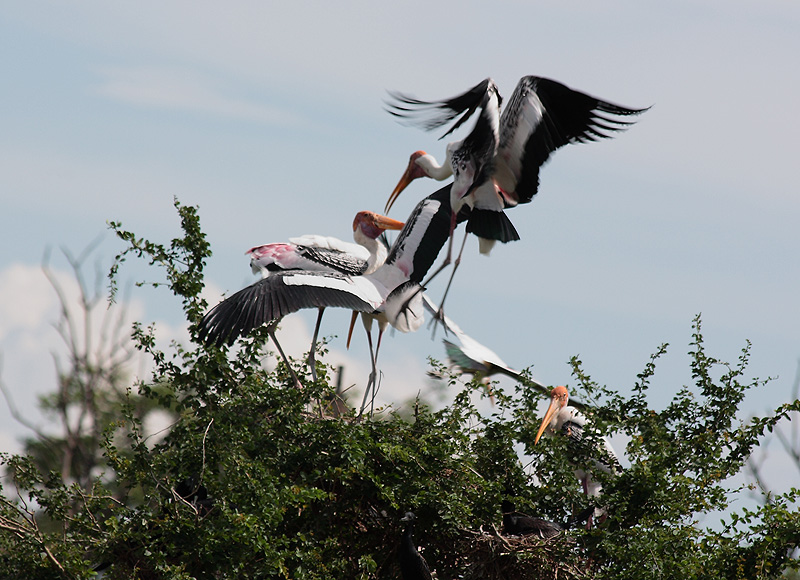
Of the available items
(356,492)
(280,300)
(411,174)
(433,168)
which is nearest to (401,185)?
(411,174)

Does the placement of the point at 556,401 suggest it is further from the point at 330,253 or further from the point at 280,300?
the point at 330,253

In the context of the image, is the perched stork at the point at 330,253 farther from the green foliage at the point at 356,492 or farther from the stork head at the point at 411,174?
the green foliage at the point at 356,492

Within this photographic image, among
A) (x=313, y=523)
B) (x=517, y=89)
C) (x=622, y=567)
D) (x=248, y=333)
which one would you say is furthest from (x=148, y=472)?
(x=517, y=89)

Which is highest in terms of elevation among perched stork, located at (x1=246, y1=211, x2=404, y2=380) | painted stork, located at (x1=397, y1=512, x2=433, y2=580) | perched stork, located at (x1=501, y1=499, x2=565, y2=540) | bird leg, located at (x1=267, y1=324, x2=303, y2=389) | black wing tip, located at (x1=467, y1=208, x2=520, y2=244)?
perched stork, located at (x1=246, y1=211, x2=404, y2=380)

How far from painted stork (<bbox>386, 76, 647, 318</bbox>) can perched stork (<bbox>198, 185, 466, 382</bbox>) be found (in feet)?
1.57

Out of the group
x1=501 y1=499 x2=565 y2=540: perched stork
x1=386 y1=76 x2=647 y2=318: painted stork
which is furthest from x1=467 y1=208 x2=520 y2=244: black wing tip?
x1=501 y1=499 x2=565 y2=540: perched stork

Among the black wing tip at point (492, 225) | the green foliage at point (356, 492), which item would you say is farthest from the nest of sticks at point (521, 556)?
the black wing tip at point (492, 225)

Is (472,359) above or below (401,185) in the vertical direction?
below

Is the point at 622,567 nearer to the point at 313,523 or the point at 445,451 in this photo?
the point at 445,451

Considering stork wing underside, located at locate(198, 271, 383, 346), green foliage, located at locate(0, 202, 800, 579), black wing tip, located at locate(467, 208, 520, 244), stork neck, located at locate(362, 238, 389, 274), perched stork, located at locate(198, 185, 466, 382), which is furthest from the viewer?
stork neck, located at locate(362, 238, 389, 274)

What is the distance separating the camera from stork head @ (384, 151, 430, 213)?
9062 mm

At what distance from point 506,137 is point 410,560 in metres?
Answer: 3.01

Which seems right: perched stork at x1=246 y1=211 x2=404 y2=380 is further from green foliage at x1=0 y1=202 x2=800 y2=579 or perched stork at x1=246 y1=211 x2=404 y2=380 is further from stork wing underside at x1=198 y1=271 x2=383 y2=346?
green foliage at x1=0 y1=202 x2=800 y2=579

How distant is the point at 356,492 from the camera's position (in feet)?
19.8
